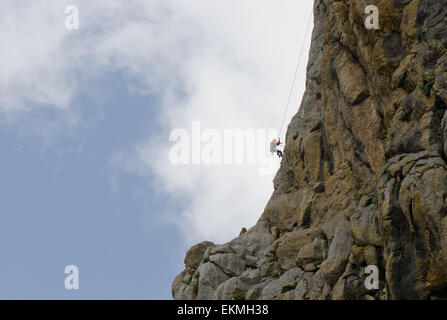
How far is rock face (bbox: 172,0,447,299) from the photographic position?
31672mm

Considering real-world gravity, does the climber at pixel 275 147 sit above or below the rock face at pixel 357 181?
above

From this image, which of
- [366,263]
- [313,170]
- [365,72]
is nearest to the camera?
[366,263]

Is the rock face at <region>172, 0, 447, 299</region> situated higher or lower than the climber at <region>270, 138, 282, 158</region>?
lower

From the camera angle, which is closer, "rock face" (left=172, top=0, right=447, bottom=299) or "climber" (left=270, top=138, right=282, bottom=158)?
"rock face" (left=172, top=0, right=447, bottom=299)

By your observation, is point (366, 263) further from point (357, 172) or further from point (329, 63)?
point (329, 63)

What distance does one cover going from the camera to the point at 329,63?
166 feet

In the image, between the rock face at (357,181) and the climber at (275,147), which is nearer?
the rock face at (357,181)

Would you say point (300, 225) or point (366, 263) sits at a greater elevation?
point (300, 225)

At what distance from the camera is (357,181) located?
47.2 meters

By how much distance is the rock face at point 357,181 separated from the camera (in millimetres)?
31672
